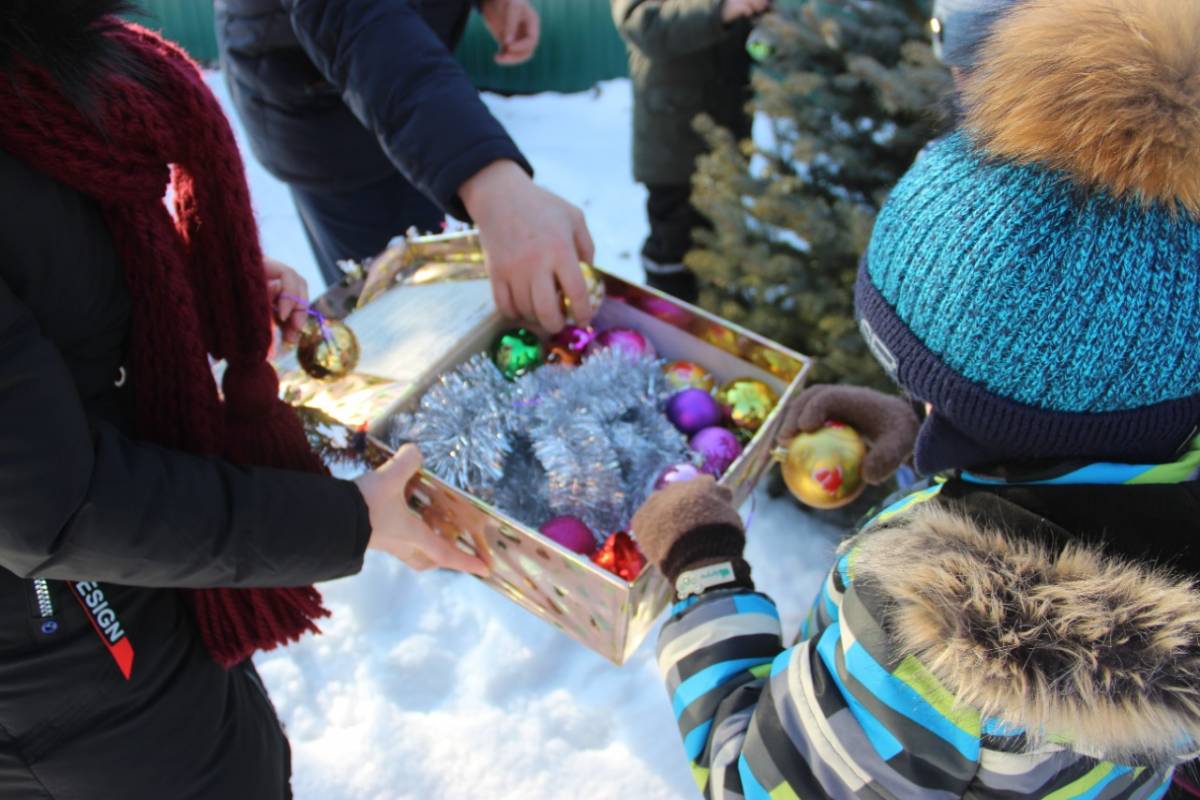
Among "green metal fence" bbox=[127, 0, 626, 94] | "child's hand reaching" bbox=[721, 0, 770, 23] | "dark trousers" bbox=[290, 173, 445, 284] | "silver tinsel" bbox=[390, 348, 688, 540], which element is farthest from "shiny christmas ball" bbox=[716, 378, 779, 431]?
"green metal fence" bbox=[127, 0, 626, 94]

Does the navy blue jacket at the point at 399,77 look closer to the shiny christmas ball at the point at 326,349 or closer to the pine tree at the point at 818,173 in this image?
the shiny christmas ball at the point at 326,349

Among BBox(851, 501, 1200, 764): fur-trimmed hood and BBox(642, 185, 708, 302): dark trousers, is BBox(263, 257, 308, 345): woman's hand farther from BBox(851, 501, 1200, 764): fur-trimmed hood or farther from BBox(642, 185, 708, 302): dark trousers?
BBox(642, 185, 708, 302): dark trousers

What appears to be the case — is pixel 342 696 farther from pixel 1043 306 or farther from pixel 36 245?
pixel 1043 306

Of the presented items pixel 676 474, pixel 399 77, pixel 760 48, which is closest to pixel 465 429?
pixel 676 474

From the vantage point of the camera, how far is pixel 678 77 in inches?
95.9

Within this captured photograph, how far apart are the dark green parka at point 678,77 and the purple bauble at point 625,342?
3.76 feet

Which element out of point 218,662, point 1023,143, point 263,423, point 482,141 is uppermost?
point 1023,143

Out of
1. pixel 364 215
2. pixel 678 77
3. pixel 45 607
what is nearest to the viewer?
pixel 45 607

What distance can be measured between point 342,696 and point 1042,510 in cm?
154

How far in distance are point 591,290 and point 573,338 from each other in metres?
0.11

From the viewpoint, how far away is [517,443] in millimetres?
1385

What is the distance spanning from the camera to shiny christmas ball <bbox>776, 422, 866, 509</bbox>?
1352 millimetres

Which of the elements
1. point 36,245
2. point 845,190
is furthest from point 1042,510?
point 845,190

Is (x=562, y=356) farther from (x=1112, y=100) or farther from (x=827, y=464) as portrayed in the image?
(x=1112, y=100)
